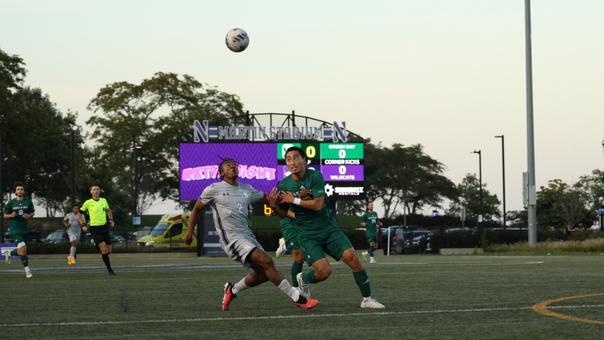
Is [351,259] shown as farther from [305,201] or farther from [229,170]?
[229,170]

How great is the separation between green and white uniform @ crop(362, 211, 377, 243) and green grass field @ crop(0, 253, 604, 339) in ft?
56.2

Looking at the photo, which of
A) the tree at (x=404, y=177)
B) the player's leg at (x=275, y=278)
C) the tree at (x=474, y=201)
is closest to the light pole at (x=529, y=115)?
the player's leg at (x=275, y=278)

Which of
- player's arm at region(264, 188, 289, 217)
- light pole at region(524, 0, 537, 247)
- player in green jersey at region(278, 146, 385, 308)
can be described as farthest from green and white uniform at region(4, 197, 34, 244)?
light pole at region(524, 0, 537, 247)

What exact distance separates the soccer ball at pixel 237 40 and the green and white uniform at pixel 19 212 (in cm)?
1069

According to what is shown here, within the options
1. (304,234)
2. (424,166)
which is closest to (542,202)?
(424,166)

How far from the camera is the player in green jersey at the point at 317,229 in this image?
507 inches

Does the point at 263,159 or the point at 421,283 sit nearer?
the point at 421,283

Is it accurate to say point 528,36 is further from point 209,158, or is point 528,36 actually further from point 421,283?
point 421,283

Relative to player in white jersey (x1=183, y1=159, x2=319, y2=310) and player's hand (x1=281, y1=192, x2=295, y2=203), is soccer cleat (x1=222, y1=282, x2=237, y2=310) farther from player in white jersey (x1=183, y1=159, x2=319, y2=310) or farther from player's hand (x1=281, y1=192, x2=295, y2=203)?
player's hand (x1=281, y1=192, x2=295, y2=203)

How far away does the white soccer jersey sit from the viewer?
13062 mm

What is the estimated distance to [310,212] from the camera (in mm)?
13164

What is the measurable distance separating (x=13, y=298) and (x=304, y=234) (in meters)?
5.35

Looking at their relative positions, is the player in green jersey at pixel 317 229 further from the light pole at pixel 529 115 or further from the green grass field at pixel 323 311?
the light pole at pixel 529 115

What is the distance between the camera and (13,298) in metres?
16.4
